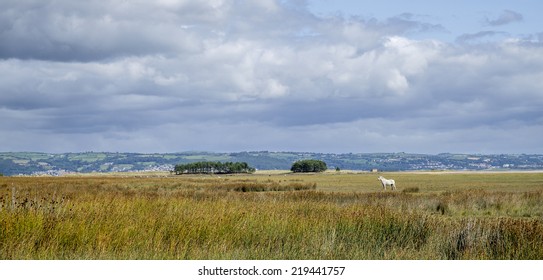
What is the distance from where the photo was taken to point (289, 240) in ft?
42.0

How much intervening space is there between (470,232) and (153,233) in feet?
23.2

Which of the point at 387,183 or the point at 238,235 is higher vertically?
the point at 238,235

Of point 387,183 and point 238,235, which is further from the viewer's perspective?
point 387,183

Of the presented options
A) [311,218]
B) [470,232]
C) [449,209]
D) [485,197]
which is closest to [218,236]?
[311,218]

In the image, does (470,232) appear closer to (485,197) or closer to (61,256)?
(61,256)

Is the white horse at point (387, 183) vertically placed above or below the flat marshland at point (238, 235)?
below

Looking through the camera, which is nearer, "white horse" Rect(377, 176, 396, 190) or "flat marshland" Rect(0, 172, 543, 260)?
"flat marshland" Rect(0, 172, 543, 260)

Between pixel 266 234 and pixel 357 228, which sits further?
pixel 357 228

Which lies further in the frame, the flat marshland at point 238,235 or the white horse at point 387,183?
the white horse at point 387,183

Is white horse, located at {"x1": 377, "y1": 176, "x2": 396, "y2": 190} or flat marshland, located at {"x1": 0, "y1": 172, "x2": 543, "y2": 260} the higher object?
flat marshland, located at {"x1": 0, "y1": 172, "x2": 543, "y2": 260}
